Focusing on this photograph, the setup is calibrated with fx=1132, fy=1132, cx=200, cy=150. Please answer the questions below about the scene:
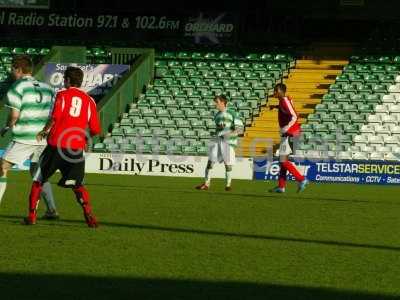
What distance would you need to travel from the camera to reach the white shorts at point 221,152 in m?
24.2

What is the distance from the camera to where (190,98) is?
118 feet

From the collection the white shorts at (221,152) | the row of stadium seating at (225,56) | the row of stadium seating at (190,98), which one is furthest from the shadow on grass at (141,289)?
the row of stadium seating at (225,56)

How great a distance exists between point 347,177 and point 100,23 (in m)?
12.4

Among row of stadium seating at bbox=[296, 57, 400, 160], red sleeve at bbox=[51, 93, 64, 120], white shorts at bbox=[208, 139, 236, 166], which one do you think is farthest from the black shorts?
A: row of stadium seating at bbox=[296, 57, 400, 160]

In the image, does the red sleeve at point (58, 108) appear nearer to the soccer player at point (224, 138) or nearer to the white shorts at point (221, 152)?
the soccer player at point (224, 138)

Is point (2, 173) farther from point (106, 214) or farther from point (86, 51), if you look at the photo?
point (86, 51)

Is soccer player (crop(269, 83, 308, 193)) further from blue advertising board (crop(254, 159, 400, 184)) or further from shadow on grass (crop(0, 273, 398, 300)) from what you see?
shadow on grass (crop(0, 273, 398, 300))

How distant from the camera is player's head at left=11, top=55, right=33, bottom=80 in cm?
1271

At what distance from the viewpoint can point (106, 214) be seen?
1478cm

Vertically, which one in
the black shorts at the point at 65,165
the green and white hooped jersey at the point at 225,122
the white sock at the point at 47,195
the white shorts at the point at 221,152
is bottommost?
the white sock at the point at 47,195

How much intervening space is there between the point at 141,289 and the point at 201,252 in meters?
2.44

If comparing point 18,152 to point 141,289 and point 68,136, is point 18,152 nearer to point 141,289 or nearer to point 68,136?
point 68,136

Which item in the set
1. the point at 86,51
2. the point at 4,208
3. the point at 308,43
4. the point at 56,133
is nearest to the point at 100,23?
the point at 86,51

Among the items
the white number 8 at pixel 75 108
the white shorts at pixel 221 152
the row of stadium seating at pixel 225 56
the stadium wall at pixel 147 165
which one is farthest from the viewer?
the row of stadium seating at pixel 225 56
